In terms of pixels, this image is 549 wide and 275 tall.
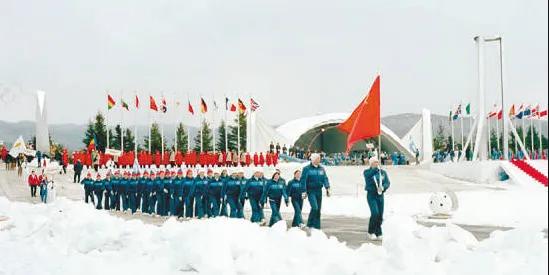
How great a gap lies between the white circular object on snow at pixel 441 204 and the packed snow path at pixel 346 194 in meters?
0.57

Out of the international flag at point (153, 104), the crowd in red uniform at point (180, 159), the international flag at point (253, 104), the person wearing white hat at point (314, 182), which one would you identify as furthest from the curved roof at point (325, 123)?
the person wearing white hat at point (314, 182)

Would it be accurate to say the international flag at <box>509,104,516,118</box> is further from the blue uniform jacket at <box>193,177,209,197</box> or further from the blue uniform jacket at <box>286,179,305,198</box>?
the blue uniform jacket at <box>286,179,305,198</box>

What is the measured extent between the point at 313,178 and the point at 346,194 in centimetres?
1808

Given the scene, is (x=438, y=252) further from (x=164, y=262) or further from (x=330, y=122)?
(x=330, y=122)

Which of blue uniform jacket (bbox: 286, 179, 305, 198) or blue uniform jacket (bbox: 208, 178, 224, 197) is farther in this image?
blue uniform jacket (bbox: 208, 178, 224, 197)

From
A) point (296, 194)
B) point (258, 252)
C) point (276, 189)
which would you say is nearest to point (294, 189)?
point (296, 194)

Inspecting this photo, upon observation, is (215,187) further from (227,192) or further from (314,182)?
(314,182)

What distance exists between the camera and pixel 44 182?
26125 mm

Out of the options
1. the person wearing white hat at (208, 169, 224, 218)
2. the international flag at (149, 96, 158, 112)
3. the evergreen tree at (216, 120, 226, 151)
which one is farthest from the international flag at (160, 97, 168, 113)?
the evergreen tree at (216, 120, 226, 151)

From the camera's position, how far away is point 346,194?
3052cm

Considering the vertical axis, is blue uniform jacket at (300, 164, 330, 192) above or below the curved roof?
below

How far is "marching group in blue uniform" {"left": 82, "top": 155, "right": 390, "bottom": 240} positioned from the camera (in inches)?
458

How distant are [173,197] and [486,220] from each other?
8504 mm

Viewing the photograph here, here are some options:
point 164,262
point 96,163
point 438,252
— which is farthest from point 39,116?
point 438,252
